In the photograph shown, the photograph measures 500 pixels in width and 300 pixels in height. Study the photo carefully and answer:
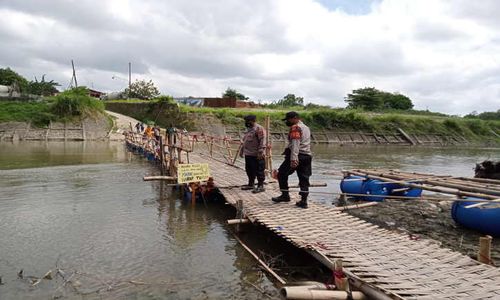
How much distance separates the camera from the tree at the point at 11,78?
68213 mm

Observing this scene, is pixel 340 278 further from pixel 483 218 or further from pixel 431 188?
pixel 483 218

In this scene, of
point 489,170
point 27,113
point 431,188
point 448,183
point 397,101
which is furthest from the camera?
point 397,101

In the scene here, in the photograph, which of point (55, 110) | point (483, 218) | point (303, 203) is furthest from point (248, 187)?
point (55, 110)

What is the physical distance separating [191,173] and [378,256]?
242 inches

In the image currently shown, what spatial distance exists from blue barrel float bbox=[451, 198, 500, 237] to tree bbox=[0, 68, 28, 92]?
2753 inches

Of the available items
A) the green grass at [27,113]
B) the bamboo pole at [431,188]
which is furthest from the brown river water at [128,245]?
the green grass at [27,113]

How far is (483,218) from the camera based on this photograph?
8.63 metres

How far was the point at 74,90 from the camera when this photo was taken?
151 ft

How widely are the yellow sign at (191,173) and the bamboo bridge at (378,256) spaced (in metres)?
2.40

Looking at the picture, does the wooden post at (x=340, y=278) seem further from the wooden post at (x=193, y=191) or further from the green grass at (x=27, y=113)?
the green grass at (x=27, y=113)

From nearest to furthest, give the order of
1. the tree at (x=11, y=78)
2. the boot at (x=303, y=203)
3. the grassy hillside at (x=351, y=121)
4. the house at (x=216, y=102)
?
the boot at (x=303, y=203) → the grassy hillside at (x=351, y=121) → the house at (x=216, y=102) → the tree at (x=11, y=78)

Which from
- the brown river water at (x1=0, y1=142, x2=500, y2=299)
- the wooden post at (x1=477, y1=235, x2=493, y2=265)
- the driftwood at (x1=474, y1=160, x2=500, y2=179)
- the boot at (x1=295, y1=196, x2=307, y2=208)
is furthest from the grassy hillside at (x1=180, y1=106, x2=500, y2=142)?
the wooden post at (x1=477, y1=235, x2=493, y2=265)

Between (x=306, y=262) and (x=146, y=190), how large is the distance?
829cm

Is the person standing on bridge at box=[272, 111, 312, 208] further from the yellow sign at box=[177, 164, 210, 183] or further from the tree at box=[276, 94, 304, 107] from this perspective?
the tree at box=[276, 94, 304, 107]
